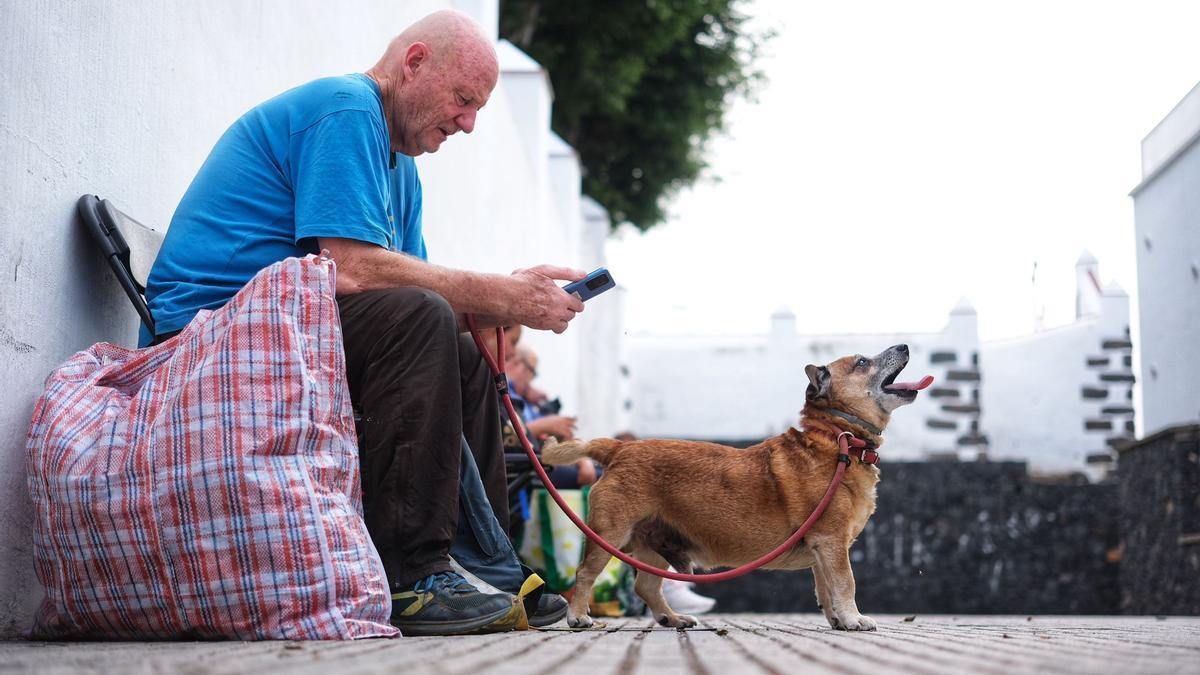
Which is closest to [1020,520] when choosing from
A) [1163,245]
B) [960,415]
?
[1163,245]

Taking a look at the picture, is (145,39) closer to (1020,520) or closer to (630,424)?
(1020,520)

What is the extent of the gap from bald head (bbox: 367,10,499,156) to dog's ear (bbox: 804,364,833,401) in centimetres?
169

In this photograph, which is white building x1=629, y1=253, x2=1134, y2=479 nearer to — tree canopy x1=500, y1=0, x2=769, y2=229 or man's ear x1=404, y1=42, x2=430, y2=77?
tree canopy x1=500, y1=0, x2=769, y2=229

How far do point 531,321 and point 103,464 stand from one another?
1.13 meters

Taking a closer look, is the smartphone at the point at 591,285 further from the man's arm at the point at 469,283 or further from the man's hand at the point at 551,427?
the man's hand at the point at 551,427

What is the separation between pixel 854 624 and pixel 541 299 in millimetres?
1450

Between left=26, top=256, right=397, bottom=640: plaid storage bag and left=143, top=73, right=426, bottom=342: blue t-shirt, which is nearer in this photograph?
left=26, top=256, right=397, bottom=640: plaid storage bag

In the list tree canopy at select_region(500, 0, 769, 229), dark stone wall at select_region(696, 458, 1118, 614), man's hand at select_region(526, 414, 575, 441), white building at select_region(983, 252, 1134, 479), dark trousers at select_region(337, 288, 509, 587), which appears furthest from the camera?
white building at select_region(983, 252, 1134, 479)

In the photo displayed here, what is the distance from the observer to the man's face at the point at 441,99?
3264mm

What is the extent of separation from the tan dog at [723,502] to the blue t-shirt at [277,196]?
1373 mm

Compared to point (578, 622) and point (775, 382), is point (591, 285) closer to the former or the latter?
point (578, 622)

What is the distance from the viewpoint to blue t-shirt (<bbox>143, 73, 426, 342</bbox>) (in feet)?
9.45

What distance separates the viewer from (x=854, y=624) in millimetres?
3643

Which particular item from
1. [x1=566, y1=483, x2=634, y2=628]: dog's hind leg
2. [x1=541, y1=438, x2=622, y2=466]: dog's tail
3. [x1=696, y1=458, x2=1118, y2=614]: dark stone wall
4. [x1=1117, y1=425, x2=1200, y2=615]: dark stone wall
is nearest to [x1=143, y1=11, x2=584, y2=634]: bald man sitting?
[x1=566, y1=483, x2=634, y2=628]: dog's hind leg
